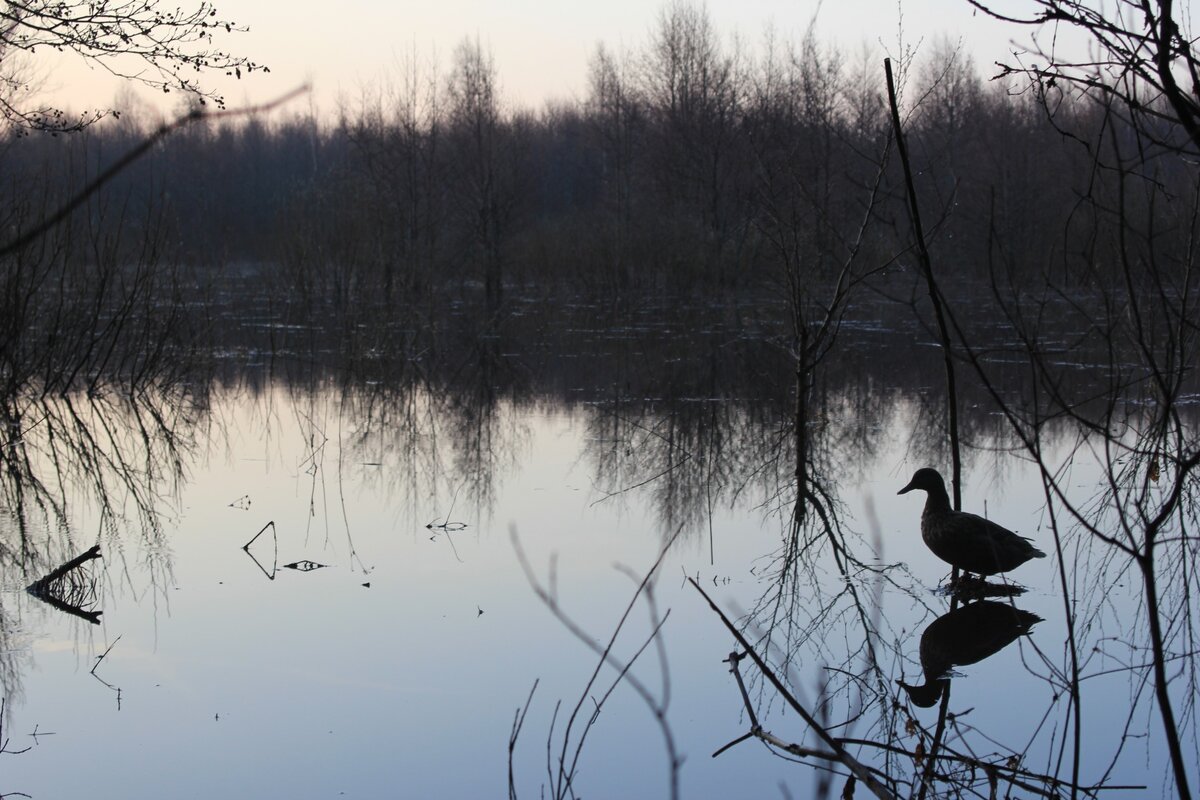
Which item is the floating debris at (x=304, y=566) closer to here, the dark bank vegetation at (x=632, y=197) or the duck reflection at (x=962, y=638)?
the duck reflection at (x=962, y=638)

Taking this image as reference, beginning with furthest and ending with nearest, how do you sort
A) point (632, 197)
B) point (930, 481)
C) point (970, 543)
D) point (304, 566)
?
point (632, 197), point (304, 566), point (930, 481), point (970, 543)

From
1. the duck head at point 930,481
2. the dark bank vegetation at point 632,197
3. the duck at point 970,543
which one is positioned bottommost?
the duck at point 970,543

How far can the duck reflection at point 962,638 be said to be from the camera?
4.12 meters

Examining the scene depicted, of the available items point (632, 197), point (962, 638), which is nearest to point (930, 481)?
point (962, 638)

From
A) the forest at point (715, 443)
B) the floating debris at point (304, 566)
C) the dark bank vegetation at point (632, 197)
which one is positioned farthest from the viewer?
the dark bank vegetation at point (632, 197)

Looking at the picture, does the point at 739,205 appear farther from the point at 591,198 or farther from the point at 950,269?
the point at 591,198

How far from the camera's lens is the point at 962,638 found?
462 centimetres

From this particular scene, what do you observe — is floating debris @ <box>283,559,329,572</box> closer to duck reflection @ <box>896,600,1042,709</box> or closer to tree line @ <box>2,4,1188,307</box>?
duck reflection @ <box>896,600,1042,709</box>

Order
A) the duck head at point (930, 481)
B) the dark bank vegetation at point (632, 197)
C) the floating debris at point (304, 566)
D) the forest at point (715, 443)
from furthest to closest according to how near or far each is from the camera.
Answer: the dark bank vegetation at point (632, 197) → the floating debris at point (304, 566) → the duck head at point (930, 481) → the forest at point (715, 443)

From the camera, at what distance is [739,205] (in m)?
28.7

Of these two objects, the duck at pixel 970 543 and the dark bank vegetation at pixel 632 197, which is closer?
the duck at pixel 970 543

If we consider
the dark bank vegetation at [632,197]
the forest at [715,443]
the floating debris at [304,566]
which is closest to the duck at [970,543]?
the forest at [715,443]

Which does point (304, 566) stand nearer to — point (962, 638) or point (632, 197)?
point (962, 638)

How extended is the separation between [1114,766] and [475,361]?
479 inches
